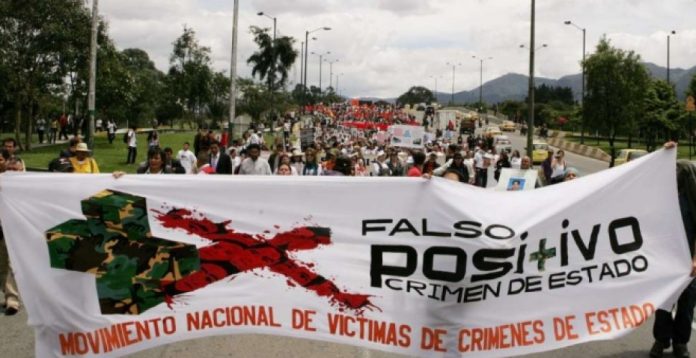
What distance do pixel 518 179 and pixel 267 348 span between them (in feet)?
27.4

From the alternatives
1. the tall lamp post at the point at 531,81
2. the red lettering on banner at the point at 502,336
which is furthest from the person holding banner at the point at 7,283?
the tall lamp post at the point at 531,81

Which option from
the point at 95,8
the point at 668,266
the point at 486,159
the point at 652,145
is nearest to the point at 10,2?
the point at 95,8

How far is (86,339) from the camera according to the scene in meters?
5.20

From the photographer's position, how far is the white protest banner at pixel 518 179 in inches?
530

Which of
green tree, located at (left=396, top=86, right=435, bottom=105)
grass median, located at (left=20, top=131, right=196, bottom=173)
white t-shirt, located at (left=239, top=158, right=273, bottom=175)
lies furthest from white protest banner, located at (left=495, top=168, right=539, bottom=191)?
green tree, located at (left=396, top=86, right=435, bottom=105)

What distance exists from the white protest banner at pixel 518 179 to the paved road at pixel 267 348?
6.62 metres

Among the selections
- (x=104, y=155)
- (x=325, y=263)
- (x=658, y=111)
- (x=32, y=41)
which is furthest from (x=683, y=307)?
(x=658, y=111)

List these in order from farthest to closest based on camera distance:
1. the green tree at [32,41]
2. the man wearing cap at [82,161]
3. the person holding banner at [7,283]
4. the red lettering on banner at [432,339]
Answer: the green tree at [32,41]
the man wearing cap at [82,161]
the person holding banner at [7,283]
the red lettering on banner at [432,339]

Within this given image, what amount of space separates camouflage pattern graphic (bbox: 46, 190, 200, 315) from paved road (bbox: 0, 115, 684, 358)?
1.05 metres

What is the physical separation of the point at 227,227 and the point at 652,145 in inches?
2142

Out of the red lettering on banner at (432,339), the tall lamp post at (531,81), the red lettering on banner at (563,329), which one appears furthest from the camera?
the tall lamp post at (531,81)

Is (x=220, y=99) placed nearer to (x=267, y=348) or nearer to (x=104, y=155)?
(x=104, y=155)

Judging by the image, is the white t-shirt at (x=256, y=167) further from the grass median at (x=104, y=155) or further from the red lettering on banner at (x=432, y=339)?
the grass median at (x=104, y=155)

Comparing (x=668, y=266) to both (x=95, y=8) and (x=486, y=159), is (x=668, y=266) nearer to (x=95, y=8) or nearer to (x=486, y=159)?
(x=486, y=159)
